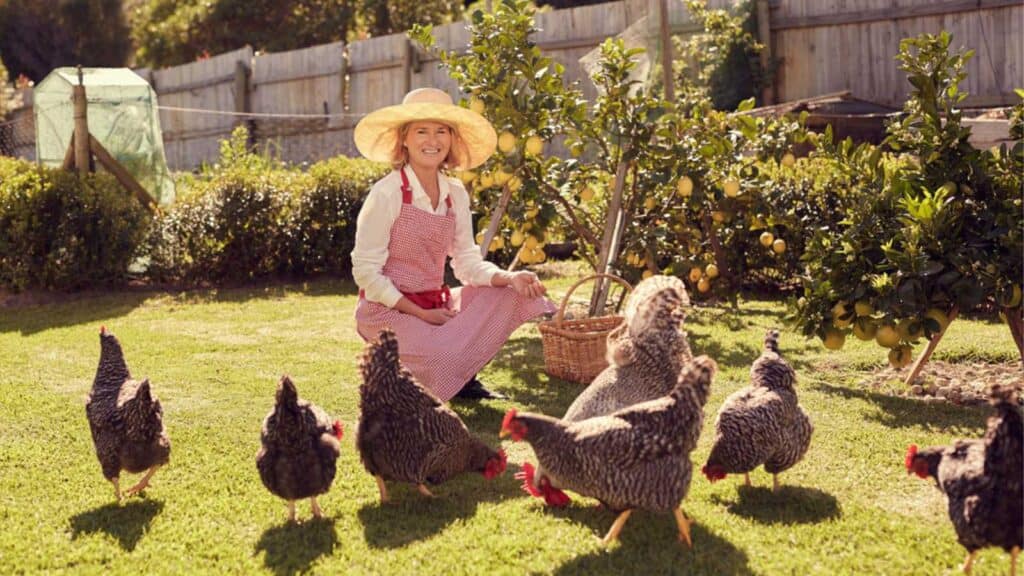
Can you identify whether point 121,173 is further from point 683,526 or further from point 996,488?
point 996,488

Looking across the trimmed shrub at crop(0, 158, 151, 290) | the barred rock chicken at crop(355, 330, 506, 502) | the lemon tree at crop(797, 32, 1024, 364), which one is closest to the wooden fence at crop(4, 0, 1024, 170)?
the trimmed shrub at crop(0, 158, 151, 290)

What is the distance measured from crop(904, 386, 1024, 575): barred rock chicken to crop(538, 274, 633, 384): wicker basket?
283 centimetres

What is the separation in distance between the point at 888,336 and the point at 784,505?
5.58 feet

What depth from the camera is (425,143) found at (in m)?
5.30

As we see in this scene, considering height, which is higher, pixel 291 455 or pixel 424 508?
pixel 291 455

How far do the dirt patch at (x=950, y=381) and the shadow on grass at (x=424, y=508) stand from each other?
8.65 ft

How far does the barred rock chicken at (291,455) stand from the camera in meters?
3.75

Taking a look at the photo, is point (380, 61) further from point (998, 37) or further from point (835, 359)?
point (835, 359)

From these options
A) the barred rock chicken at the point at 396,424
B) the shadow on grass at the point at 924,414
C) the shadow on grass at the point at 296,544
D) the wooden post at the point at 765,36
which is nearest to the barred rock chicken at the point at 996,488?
the shadow on grass at the point at 924,414

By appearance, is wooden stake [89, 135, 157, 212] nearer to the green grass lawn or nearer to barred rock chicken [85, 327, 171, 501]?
the green grass lawn

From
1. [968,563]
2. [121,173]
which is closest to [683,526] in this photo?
[968,563]

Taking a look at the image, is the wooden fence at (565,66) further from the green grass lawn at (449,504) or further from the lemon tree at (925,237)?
the green grass lawn at (449,504)

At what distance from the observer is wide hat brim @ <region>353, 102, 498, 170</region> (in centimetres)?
525

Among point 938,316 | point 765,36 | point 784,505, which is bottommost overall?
point 784,505
